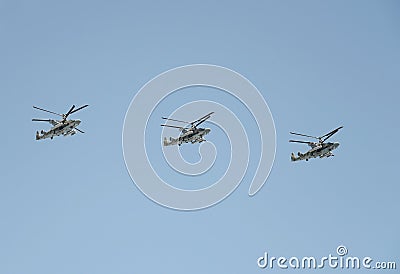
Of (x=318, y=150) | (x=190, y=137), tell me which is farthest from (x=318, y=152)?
(x=190, y=137)

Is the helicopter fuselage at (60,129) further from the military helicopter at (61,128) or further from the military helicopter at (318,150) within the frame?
the military helicopter at (318,150)

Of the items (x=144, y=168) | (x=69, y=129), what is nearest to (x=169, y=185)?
(x=144, y=168)

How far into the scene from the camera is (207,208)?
70625mm

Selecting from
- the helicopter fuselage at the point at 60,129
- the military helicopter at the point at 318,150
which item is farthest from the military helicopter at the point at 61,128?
the military helicopter at the point at 318,150

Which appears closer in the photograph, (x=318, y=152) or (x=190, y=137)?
(x=190, y=137)

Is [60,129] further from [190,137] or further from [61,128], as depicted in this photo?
[190,137]

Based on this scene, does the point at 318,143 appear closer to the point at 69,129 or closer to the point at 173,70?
the point at 173,70

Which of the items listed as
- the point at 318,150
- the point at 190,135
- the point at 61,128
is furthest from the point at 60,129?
the point at 318,150

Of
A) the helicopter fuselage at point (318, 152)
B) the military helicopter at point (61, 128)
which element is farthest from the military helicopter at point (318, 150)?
the military helicopter at point (61, 128)

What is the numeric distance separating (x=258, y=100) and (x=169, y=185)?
1260cm

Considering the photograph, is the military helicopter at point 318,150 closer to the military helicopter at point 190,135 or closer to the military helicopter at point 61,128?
the military helicopter at point 190,135

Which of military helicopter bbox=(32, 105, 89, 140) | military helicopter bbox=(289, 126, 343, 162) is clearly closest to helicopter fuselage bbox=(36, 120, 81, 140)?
military helicopter bbox=(32, 105, 89, 140)

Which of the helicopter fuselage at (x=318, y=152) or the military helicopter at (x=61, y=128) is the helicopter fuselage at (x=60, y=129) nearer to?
the military helicopter at (x=61, y=128)

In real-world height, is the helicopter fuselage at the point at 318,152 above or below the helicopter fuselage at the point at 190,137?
above
